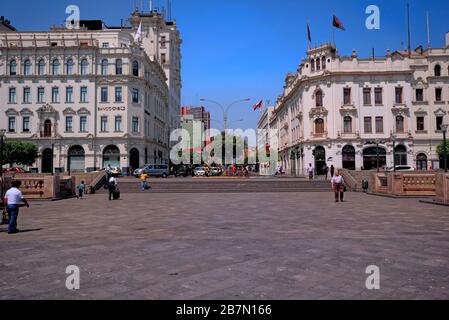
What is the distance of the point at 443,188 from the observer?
56.4ft

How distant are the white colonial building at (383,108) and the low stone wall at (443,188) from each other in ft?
107

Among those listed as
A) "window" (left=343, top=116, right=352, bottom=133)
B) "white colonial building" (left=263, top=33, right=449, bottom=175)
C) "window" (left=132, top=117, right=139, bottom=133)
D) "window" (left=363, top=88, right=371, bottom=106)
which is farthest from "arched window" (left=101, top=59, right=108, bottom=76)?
"window" (left=363, top=88, right=371, bottom=106)

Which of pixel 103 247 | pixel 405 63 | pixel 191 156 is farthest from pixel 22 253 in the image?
pixel 191 156

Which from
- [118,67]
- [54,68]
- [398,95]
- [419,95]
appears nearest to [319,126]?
[398,95]

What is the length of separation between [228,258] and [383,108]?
49.5m

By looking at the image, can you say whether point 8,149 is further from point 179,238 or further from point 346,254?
point 346,254

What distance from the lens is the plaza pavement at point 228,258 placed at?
5098mm

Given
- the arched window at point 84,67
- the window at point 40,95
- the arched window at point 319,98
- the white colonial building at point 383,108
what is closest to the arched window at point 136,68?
the arched window at point 84,67

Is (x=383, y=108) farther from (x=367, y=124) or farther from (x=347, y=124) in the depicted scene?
(x=347, y=124)

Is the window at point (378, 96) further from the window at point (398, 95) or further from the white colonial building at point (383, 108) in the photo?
the window at point (398, 95)

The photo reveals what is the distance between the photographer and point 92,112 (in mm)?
52344

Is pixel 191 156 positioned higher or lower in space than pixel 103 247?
higher

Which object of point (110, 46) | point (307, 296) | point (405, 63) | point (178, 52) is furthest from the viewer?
point (178, 52)

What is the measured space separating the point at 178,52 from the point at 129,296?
91.6 metres
